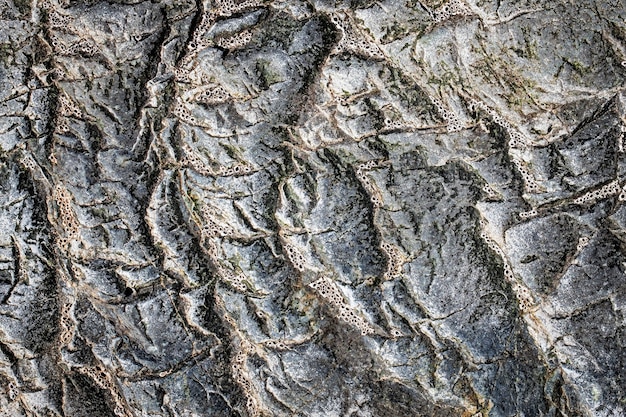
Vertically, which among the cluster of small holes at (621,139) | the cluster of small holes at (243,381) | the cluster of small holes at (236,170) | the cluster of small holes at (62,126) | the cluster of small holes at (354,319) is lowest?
the cluster of small holes at (243,381)

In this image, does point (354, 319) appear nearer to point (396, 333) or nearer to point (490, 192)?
point (396, 333)

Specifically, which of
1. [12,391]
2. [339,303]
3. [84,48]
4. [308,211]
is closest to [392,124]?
[308,211]

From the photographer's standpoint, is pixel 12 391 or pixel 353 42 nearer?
pixel 353 42

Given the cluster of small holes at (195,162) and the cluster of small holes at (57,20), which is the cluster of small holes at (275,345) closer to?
the cluster of small holes at (195,162)

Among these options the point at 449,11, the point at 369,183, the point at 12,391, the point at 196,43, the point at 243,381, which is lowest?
the point at 12,391

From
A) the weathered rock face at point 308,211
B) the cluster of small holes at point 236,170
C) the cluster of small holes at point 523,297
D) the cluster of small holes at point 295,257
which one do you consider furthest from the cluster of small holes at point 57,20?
the cluster of small holes at point 523,297

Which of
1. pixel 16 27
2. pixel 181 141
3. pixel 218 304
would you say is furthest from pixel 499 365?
pixel 16 27

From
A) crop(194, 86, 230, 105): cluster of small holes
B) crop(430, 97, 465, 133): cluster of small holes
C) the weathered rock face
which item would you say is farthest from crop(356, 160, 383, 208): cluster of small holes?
crop(194, 86, 230, 105): cluster of small holes
